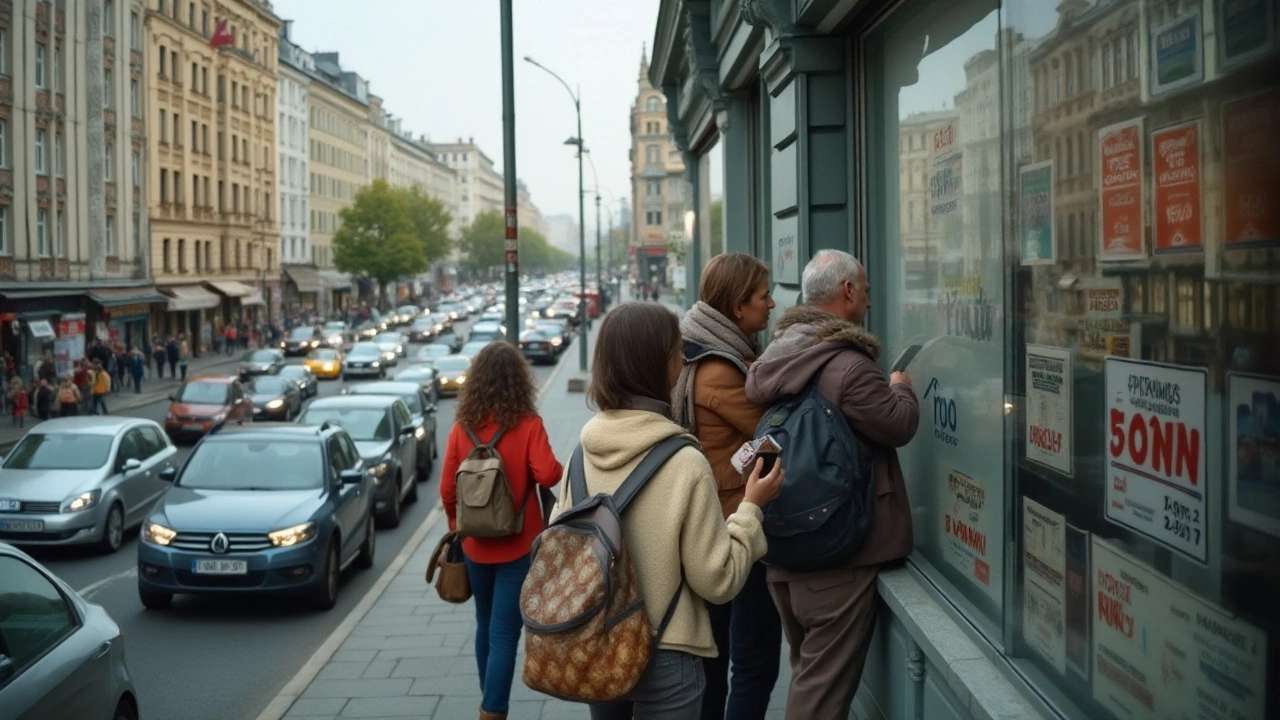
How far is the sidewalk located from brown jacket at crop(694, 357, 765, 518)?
244 cm

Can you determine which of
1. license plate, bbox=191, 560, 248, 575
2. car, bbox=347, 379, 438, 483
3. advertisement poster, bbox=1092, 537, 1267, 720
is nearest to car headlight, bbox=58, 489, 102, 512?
license plate, bbox=191, 560, 248, 575

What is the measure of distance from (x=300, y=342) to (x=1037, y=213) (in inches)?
2264

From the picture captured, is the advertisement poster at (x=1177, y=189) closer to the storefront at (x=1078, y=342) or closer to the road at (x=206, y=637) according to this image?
the storefront at (x=1078, y=342)

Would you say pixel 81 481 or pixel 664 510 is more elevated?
pixel 664 510

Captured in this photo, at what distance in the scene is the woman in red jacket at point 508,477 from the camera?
5.89 meters

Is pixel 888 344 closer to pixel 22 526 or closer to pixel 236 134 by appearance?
pixel 22 526

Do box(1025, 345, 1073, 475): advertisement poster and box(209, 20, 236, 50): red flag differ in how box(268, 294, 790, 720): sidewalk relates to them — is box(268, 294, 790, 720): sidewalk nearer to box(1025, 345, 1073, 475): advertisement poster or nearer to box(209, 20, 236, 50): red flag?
box(1025, 345, 1073, 475): advertisement poster

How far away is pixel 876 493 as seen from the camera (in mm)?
4559

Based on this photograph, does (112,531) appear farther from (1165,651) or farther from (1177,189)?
(1177,189)

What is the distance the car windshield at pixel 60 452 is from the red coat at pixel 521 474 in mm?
10754

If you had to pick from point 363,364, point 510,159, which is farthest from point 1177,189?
point 363,364

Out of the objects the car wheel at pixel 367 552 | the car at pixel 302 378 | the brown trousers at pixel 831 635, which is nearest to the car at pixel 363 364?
the car at pixel 302 378

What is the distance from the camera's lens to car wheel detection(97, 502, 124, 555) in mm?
14609

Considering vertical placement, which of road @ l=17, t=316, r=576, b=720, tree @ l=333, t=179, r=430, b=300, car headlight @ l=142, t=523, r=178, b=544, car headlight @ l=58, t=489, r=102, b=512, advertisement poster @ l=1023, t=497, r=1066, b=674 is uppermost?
tree @ l=333, t=179, r=430, b=300
